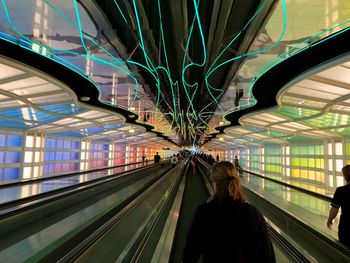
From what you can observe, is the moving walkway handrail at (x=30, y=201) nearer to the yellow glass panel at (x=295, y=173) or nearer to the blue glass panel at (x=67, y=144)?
the blue glass panel at (x=67, y=144)

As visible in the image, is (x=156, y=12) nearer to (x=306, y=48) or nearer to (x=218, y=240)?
(x=306, y=48)

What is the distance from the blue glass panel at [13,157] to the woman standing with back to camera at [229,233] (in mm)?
16568

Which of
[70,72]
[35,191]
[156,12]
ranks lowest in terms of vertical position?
[35,191]

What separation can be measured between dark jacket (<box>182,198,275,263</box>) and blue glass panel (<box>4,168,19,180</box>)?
16739 mm

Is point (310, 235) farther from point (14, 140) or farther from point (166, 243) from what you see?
point (14, 140)

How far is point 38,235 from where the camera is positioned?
18.6ft

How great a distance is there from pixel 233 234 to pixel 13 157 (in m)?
17.2

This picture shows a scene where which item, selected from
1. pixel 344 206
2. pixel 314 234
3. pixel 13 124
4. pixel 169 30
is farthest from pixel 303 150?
pixel 13 124

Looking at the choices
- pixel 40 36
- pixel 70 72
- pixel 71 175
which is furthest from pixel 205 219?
pixel 71 175

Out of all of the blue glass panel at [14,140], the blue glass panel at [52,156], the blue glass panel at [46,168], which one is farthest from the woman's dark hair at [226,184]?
the blue glass panel at [52,156]

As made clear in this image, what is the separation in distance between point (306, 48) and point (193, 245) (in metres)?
6.39

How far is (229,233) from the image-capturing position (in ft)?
5.87

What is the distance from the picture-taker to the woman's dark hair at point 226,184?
1885mm

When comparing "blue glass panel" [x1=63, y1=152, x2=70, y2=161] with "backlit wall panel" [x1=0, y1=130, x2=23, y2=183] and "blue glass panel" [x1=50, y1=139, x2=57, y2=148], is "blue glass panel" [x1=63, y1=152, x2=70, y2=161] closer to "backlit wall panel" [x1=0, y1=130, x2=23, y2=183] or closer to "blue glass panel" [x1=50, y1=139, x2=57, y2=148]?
"blue glass panel" [x1=50, y1=139, x2=57, y2=148]
